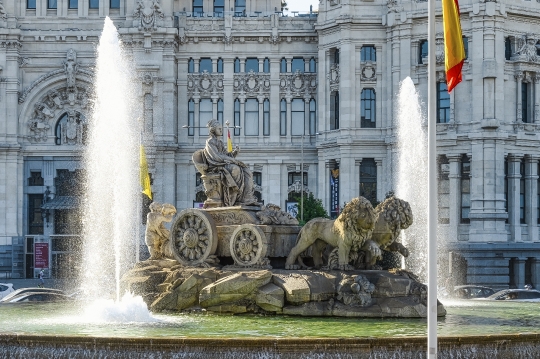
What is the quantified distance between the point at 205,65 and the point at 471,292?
3953 centimetres

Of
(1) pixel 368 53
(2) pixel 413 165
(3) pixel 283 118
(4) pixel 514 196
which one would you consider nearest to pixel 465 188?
(4) pixel 514 196

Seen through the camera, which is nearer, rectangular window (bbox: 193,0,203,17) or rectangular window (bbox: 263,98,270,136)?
rectangular window (bbox: 263,98,270,136)

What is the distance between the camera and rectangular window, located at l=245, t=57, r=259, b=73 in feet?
265

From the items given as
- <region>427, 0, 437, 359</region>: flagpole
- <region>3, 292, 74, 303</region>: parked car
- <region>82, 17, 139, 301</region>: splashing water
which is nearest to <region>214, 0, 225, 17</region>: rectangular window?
<region>82, 17, 139, 301</region>: splashing water

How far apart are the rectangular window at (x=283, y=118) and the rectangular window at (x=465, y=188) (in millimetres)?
14926

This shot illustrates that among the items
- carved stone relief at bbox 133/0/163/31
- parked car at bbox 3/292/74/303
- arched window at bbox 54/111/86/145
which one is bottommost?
parked car at bbox 3/292/74/303

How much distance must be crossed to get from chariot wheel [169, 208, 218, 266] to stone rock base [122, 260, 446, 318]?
0.90 metres

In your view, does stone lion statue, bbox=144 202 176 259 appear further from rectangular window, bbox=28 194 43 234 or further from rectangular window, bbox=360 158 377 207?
rectangular window, bbox=28 194 43 234

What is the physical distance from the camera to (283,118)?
81062 millimetres

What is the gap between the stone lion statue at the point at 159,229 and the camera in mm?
28734

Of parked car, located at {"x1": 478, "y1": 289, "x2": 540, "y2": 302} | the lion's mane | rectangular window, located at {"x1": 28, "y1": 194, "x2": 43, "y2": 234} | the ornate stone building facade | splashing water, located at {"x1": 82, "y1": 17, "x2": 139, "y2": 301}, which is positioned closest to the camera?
the lion's mane

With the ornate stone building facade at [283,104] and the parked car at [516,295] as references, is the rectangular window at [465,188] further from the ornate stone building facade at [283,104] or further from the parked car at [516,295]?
the parked car at [516,295]

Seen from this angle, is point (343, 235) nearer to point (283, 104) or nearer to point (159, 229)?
point (159, 229)

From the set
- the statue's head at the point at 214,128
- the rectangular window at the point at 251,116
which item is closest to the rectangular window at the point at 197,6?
the rectangular window at the point at 251,116
